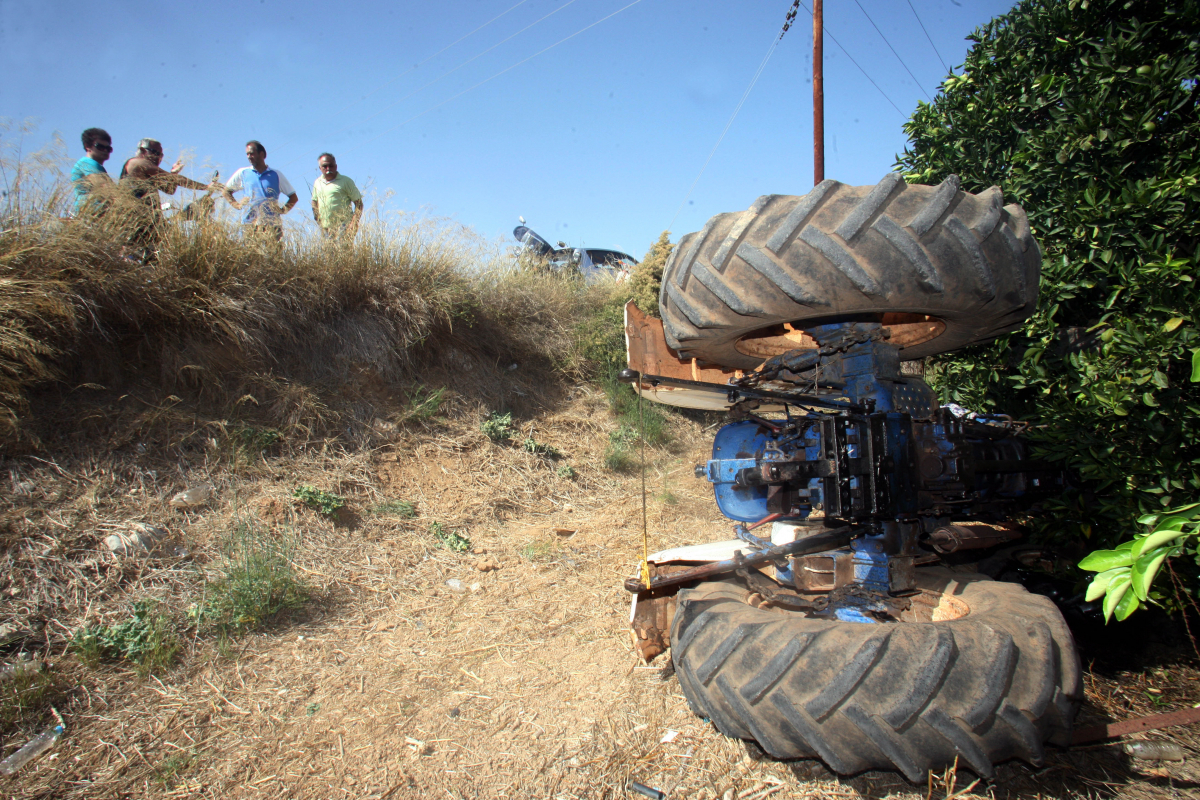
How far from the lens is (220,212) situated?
5.40m

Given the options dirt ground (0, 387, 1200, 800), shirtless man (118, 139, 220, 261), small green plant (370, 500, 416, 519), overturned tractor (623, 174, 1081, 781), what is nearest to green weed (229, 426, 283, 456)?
dirt ground (0, 387, 1200, 800)

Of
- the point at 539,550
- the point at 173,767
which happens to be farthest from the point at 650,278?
the point at 173,767

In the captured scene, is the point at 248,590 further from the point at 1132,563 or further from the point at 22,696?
the point at 1132,563

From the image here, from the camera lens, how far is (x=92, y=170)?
5.21 metres

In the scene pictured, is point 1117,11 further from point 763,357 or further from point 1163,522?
point 1163,522

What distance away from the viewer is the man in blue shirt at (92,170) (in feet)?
15.7

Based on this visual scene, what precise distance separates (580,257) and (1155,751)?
1014 cm

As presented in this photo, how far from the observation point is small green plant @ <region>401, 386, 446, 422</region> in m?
6.07

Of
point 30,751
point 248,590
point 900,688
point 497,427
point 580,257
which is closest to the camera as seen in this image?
point 900,688

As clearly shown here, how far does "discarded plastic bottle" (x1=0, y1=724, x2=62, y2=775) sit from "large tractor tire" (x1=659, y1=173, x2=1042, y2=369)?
10.6ft

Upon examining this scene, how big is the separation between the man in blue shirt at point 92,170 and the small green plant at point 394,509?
10.5ft

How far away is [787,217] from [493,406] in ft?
16.9

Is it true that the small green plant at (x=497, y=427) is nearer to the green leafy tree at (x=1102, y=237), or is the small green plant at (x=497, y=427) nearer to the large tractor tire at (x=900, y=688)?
the green leafy tree at (x=1102, y=237)

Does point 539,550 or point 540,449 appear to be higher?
point 540,449
